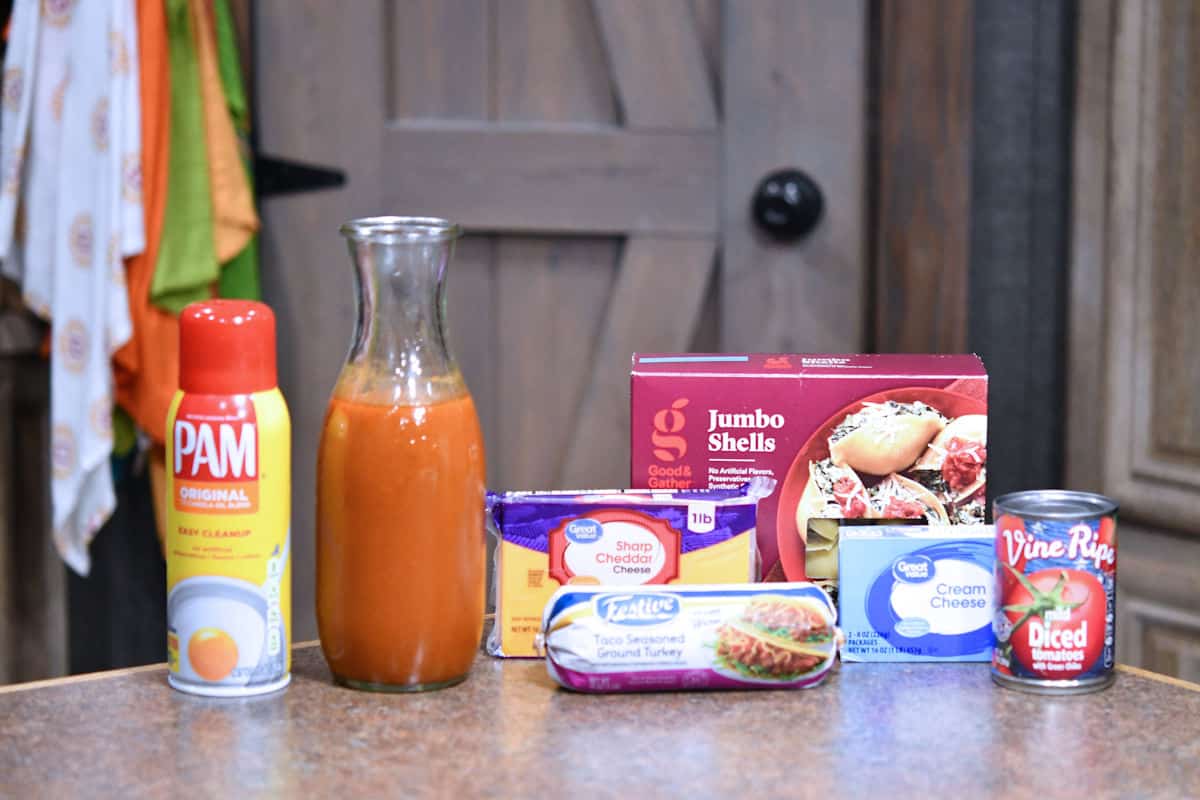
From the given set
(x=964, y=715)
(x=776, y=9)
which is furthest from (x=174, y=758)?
(x=776, y=9)

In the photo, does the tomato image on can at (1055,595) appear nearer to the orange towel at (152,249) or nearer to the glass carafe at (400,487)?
the glass carafe at (400,487)

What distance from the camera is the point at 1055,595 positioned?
941 mm

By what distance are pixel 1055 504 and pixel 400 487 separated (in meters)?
0.44

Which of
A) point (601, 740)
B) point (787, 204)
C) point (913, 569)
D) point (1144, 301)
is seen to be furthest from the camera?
point (787, 204)

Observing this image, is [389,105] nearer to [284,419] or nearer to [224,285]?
[224,285]

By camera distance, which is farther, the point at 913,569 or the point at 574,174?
the point at 574,174

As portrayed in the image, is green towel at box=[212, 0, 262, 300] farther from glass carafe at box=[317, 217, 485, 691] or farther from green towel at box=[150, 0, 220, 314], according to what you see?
glass carafe at box=[317, 217, 485, 691]

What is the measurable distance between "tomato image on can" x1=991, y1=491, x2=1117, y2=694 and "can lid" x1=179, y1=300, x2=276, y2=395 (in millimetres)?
496

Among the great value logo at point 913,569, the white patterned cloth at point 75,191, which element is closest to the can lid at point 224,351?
the great value logo at point 913,569

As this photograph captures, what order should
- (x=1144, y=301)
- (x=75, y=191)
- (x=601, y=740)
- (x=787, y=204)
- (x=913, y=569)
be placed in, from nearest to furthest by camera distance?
(x=601, y=740) → (x=913, y=569) → (x=1144, y=301) → (x=75, y=191) → (x=787, y=204)

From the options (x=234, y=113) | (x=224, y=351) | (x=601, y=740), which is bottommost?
(x=601, y=740)

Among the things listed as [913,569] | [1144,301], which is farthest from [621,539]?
[1144,301]

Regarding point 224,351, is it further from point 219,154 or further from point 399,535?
point 219,154

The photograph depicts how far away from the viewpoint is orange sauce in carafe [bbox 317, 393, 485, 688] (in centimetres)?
93
